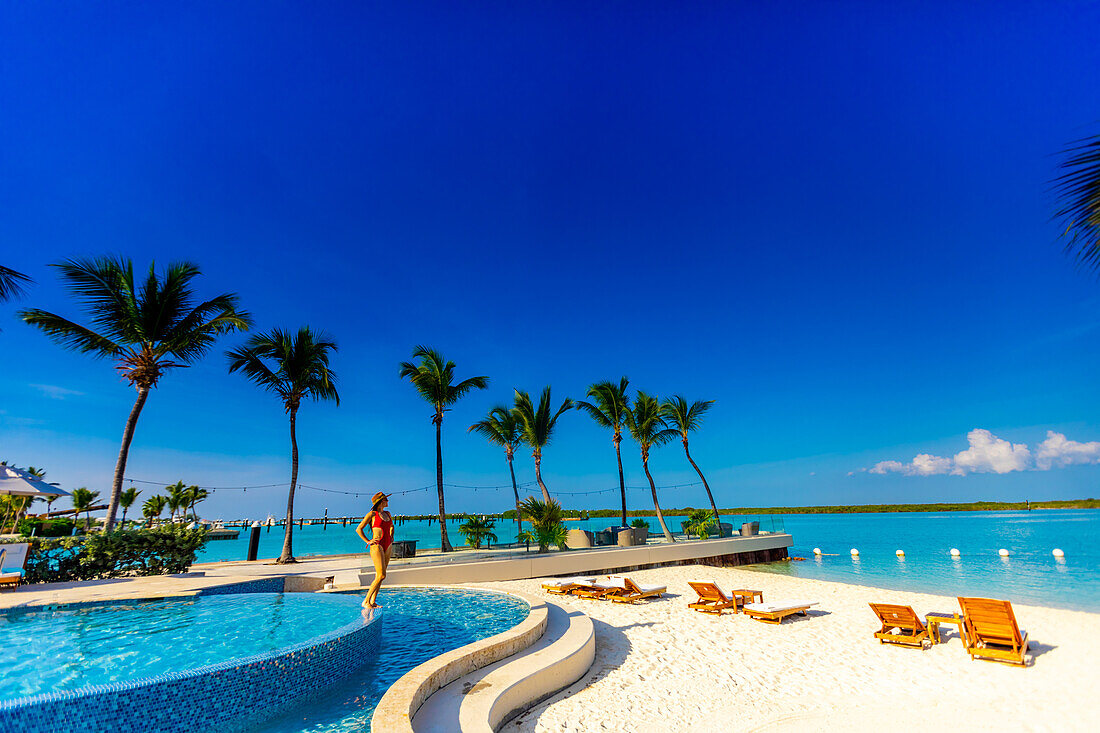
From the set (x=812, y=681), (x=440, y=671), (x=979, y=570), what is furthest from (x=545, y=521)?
(x=979, y=570)

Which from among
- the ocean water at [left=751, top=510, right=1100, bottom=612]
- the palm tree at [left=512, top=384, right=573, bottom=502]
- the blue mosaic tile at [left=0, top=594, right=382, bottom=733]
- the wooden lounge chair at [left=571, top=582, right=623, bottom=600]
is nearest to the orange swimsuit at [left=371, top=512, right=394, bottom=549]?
the blue mosaic tile at [left=0, top=594, right=382, bottom=733]

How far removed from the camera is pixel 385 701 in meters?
4.27

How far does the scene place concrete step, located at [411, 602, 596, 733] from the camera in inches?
176

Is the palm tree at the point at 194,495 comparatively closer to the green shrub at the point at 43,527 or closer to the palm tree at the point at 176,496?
the palm tree at the point at 176,496

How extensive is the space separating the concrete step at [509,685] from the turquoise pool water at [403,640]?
721 mm

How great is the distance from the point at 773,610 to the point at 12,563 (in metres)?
16.6

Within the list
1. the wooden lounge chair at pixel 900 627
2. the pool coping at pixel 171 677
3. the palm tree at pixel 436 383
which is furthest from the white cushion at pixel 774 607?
the palm tree at pixel 436 383

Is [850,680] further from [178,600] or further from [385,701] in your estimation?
[178,600]

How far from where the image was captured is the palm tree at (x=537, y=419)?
25.0 metres

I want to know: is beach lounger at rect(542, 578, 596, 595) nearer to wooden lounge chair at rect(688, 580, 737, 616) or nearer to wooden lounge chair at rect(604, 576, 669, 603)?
wooden lounge chair at rect(604, 576, 669, 603)

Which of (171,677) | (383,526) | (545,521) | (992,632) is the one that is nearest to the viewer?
(171,677)

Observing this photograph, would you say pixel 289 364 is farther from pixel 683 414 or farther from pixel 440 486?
pixel 683 414

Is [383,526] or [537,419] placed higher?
[537,419]

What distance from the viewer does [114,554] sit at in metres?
11.6
